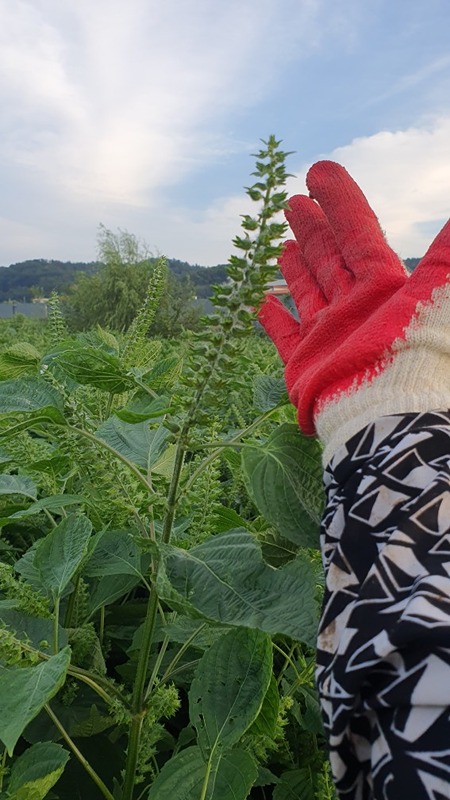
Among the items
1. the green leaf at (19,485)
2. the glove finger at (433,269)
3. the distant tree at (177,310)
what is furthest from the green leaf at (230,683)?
the distant tree at (177,310)

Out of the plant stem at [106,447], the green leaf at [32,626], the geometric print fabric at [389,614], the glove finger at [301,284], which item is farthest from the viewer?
the glove finger at [301,284]

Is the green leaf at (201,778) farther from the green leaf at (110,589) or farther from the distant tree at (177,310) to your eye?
the distant tree at (177,310)

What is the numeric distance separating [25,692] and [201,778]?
29 centimetres

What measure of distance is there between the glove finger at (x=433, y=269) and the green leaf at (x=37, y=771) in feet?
2.92

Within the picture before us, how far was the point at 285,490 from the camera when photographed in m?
0.94

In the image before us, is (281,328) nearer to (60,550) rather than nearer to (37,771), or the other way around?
(60,550)

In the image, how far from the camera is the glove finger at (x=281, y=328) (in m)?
1.36

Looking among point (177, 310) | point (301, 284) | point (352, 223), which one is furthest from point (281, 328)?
point (177, 310)

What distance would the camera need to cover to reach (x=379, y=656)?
27.3 inches

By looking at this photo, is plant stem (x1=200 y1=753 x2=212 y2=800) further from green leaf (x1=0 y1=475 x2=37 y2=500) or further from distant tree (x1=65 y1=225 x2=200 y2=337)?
distant tree (x1=65 y1=225 x2=200 y2=337)

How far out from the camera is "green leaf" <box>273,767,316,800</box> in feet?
3.51

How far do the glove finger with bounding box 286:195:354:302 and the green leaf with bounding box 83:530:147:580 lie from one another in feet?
1.97

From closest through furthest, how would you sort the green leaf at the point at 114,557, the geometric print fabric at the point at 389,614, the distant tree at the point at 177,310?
the geometric print fabric at the point at 389,614
the green leaf at the point at 114,557
the distant tree at the point at 177,310

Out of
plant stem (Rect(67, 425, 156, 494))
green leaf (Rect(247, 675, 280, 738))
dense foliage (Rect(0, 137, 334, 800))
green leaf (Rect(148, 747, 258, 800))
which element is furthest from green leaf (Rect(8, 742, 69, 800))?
plant stem (Rect(67, 425, 156, 494))
